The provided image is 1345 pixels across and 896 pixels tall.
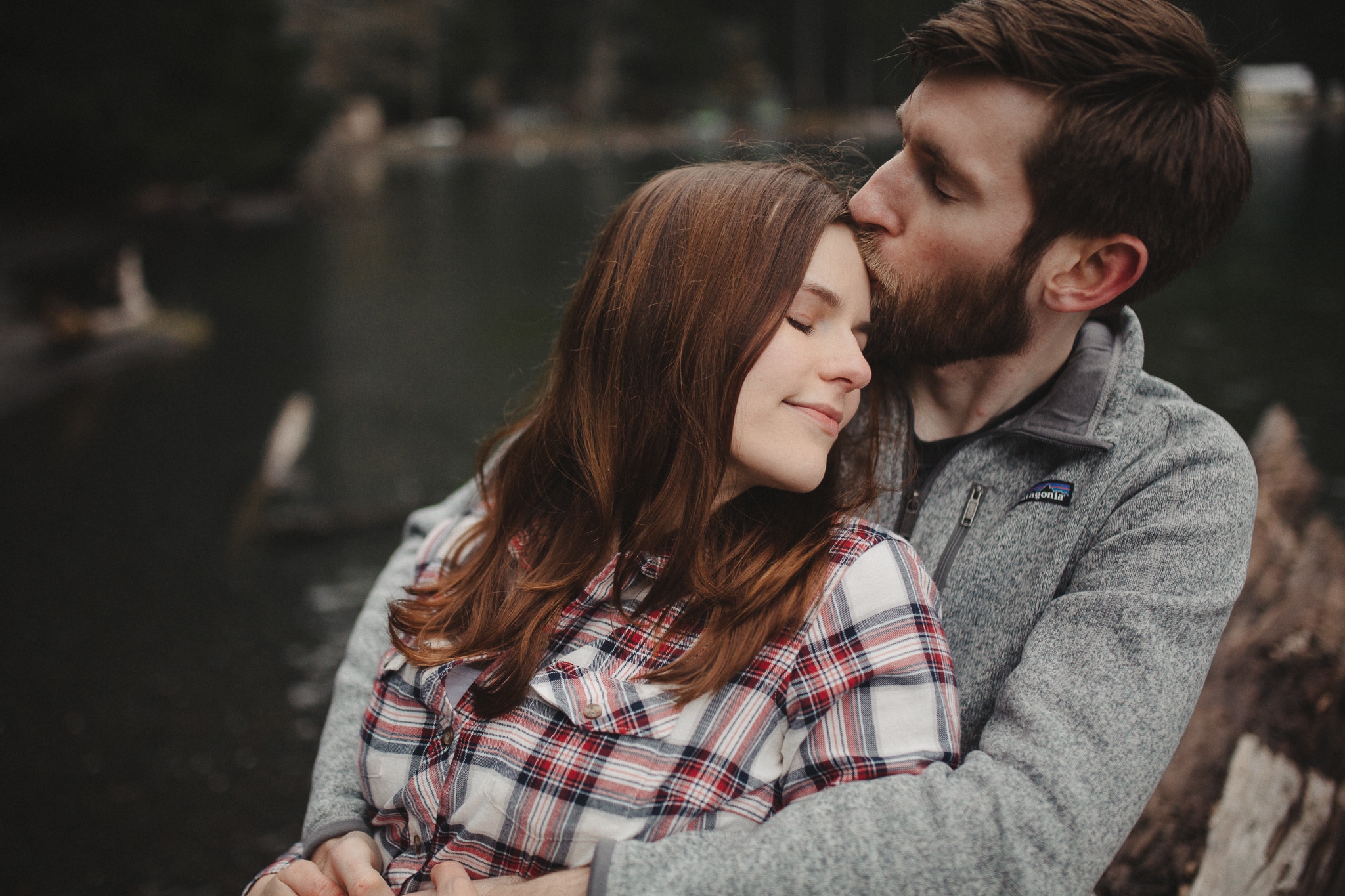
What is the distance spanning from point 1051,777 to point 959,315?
0.86m

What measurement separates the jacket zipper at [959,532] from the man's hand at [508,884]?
2.60ft

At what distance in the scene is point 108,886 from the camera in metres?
4.01

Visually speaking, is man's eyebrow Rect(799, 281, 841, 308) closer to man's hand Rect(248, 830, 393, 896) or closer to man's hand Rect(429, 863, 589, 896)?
man's hand Rect(429, 863, 589, 896)

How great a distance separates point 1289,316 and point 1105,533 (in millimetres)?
17037

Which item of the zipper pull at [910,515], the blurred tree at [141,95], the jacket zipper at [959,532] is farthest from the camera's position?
the blurred tree at [141,95]

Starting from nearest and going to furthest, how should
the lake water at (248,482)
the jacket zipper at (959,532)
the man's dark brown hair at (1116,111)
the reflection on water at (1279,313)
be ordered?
the man's dark brown hair at (1116,111)
the jacket zipper at (959,532)
the lake water at (248,482)
the reflection on water at (1279,313)

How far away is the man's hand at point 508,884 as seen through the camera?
1390 millimetres

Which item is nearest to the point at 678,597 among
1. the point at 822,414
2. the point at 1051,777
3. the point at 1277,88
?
the point at 822,414

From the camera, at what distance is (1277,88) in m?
3.41

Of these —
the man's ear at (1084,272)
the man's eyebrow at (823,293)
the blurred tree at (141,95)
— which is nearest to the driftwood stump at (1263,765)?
the man's ear at (1084,272)

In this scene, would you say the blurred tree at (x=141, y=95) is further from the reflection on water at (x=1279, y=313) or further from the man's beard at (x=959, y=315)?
the man's beard at (x=959, y=315)

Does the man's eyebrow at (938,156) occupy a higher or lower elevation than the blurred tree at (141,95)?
higher

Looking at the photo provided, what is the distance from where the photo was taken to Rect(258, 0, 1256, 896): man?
1.33 m

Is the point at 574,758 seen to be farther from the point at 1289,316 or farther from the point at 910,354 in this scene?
the point at 1289,316
